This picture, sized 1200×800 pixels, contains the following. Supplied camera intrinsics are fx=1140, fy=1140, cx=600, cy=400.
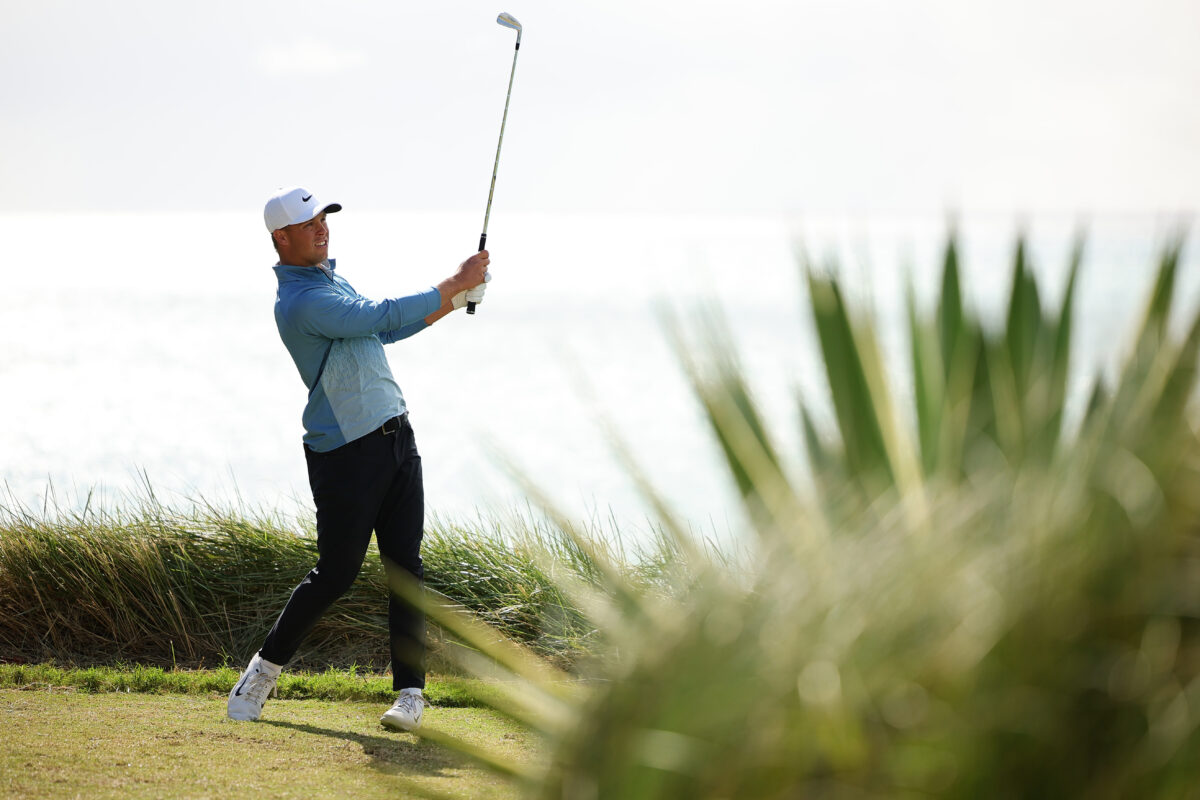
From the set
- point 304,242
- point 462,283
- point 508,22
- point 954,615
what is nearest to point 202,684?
point 304,242

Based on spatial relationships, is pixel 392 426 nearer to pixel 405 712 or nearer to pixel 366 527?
pixel 366 527

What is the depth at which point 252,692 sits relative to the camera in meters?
4.98

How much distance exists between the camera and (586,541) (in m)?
2.25

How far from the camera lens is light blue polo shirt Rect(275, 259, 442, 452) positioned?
16.1 feet

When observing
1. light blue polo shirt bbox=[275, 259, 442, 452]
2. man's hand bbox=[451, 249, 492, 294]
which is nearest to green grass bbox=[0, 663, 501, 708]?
light blue polo shirt bbox=[275, 259, 442, 452]

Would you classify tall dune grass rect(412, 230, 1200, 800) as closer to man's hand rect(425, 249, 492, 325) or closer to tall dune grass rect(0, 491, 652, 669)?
man's hand rect(425, 249, 492, 325)

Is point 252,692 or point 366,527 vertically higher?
point 366,527

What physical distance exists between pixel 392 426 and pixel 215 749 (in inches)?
58.7

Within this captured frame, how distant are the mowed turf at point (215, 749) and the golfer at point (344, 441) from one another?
0.24 metres

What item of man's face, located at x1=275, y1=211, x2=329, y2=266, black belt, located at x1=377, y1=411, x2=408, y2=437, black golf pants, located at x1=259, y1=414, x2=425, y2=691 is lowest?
black golf pants, located at x1=259, y1=414, x2=425, y2=691

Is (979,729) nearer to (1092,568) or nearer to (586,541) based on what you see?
(1092,568)

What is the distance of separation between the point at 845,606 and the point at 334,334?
3.82 metres

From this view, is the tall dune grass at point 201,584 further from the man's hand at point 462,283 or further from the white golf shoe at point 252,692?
the man's hand at point 462,283

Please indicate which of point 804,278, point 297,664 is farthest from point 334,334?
point 804,278
